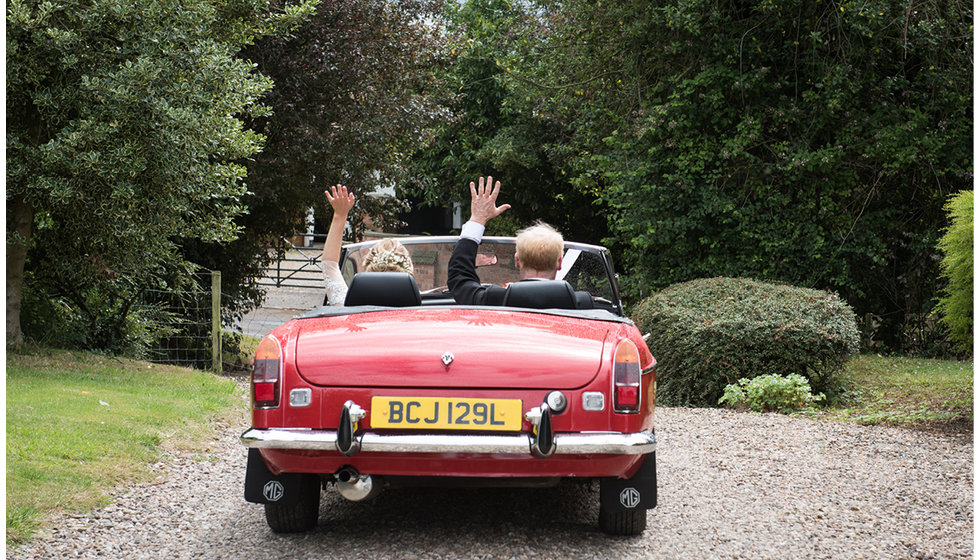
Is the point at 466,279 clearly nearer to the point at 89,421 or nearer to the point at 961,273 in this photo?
the point at 89,421

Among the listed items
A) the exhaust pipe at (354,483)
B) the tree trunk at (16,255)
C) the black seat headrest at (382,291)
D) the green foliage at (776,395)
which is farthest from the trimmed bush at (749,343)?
the tree trunk at (16,255)

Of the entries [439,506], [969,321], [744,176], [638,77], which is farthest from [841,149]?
[439,506]

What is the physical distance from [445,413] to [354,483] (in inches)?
20.3

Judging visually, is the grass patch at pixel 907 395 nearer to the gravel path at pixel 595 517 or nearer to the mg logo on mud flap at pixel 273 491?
the gravel path at pixel 595 517

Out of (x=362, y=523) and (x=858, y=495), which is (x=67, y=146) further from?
(x=858, y=495)

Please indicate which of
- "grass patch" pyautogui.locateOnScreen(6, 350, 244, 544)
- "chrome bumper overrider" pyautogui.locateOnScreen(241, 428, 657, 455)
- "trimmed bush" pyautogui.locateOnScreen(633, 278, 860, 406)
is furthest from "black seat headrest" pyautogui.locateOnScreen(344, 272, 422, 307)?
"trimmed bush" pyautogui.locateOnScreen(633, 278, 860, 406)

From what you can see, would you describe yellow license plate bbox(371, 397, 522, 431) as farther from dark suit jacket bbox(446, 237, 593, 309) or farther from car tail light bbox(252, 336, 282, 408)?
dark suit jacket bbox(446, 237, 593, 309)

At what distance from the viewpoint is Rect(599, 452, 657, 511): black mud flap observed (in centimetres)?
438

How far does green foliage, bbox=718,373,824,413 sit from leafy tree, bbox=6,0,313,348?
578 centimetres

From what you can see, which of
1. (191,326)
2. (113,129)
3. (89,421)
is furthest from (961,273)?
(191,326)

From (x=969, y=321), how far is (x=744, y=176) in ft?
24.4

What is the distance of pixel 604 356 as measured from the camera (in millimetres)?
4141

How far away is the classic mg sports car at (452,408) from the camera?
3973 mm

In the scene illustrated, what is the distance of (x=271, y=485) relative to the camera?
4426 mm
